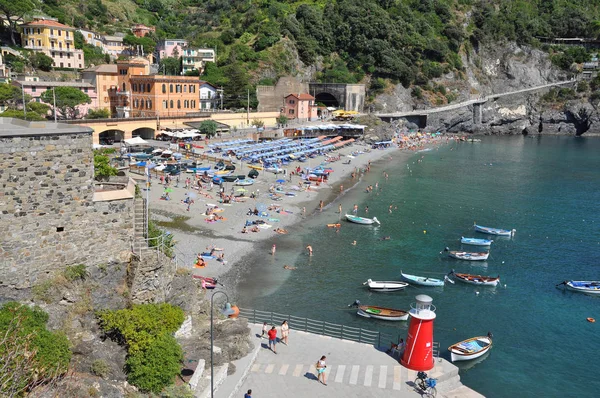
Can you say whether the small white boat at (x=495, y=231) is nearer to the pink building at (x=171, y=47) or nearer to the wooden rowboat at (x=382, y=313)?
the wooden rowboat at (x=382, y=313)

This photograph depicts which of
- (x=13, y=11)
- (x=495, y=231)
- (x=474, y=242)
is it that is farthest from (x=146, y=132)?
(x=495, y=231)

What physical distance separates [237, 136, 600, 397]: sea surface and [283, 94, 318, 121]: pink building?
2969 cm

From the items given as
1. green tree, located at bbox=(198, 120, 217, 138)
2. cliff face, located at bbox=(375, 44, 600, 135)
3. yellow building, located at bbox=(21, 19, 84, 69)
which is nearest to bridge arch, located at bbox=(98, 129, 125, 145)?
green tree, located at bbox=(198, 120, 217, 138)

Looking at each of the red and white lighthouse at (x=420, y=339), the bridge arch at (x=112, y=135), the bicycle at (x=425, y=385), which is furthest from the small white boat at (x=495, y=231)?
the bridge arch at (x=112, y=135)

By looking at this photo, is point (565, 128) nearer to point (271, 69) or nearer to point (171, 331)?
point (271, 69)

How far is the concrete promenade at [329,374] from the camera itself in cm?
1812

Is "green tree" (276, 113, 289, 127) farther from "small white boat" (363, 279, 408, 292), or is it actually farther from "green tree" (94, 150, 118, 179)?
"green tree" (94, 150, 118, 179)

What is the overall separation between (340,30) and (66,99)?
6682cm

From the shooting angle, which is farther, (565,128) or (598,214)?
(565,128)

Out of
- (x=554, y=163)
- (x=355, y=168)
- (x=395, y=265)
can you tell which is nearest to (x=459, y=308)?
(x=395, y=265)

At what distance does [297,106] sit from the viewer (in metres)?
91.1

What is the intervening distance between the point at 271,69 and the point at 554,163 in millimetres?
51766

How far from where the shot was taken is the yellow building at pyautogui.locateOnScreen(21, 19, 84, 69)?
81000 mm

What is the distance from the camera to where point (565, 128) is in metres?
117
